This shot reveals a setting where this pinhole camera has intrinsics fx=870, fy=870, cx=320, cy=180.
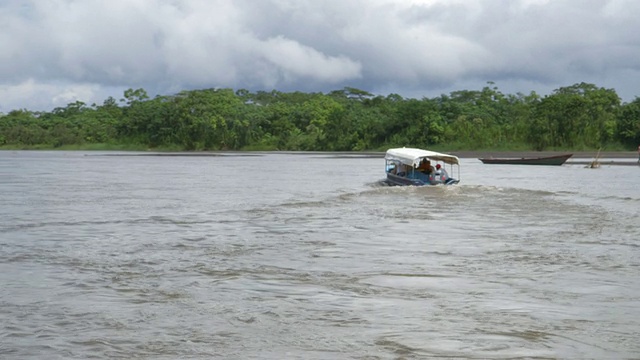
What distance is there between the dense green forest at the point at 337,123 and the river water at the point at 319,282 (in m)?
62.6

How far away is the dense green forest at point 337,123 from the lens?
287ft

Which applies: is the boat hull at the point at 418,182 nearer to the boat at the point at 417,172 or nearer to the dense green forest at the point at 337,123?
the boat at the point at 417,172

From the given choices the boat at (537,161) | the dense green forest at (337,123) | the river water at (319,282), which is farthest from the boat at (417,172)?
the dense green forest at (337,123)

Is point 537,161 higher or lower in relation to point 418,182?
higher

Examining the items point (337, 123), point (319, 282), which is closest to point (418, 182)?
point (319, 282)

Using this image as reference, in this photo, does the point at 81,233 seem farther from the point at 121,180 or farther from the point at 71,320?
the point at 121,180

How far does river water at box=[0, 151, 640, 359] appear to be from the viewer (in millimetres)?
9039

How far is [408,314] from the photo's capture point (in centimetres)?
1041

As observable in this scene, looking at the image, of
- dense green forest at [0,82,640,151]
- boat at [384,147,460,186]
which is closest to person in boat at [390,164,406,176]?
boat at [384,147,460,186]

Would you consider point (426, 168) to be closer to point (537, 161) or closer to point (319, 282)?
point (537, 161)

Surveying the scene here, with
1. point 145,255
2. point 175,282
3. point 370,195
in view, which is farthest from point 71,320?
point 370,195

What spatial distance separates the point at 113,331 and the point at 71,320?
85cm

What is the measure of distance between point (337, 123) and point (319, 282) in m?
96.9

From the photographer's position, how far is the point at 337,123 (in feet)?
359
